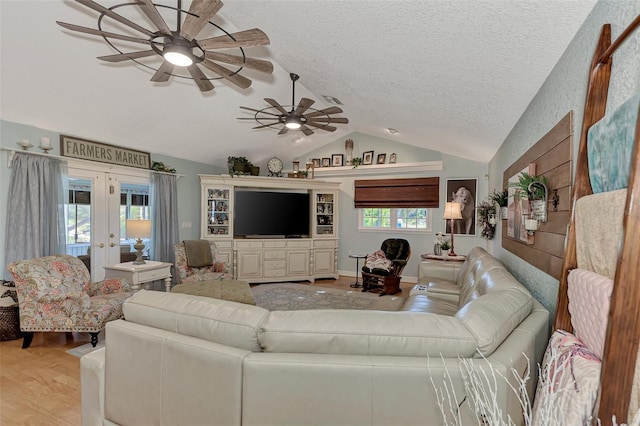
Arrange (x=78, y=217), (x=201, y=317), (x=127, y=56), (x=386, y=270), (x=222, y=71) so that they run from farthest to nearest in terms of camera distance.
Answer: (x=386, y=270), (x=78, y=217), (x=222, y=71), (x=127, y=56), (x=201, y=317)

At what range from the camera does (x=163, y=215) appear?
17.0 ft

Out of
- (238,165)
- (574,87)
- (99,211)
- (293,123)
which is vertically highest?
(293,123)

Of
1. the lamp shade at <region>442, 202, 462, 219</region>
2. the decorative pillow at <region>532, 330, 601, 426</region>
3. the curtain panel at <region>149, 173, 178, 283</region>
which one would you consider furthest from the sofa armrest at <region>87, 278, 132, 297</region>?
the lamp shade at <region>442, 202, 462, 219</region>

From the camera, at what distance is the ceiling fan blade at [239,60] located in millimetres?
2387

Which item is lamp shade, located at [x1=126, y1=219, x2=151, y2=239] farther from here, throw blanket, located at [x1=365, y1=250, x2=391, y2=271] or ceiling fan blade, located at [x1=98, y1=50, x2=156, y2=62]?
throw blanket, located at [x1=365, y1=250, x2=391, y2=271]

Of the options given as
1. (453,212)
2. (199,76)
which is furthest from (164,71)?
(453,212)

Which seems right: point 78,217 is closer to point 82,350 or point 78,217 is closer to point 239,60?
point 82,350

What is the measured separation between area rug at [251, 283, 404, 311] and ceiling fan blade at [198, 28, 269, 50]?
11.0 feet

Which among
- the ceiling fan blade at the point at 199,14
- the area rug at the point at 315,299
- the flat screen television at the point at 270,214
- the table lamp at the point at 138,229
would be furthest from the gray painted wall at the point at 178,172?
the ceiling fan blade at the point at 199,14

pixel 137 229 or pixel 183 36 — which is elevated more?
pixel 183 36

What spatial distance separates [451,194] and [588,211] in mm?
4828

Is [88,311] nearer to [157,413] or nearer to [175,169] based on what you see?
[157,413]

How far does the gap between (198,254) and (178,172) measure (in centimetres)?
172

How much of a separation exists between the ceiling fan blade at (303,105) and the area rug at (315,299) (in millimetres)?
2640
